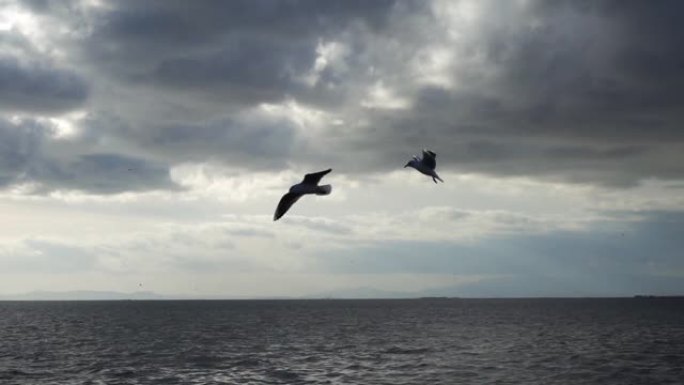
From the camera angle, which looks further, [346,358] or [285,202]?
[346,358]

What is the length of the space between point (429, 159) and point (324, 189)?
475 centimetres

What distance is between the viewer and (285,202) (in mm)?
18250

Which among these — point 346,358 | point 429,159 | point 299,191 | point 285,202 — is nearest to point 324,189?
point 299,191

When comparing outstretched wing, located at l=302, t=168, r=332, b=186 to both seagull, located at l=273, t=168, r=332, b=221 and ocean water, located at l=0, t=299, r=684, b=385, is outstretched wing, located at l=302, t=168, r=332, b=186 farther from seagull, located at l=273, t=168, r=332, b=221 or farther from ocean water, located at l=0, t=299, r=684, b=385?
ocean water, located at l=0, t=299, r=684, b=385

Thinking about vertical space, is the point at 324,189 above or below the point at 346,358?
above

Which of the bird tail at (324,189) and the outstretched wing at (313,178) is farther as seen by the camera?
the bird tail at (324,189)

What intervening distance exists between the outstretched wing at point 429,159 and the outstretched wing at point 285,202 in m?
5.01

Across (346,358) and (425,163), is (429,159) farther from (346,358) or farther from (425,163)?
(346,358)

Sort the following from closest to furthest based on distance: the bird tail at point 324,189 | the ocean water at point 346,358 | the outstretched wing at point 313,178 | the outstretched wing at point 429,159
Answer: the outstretched wing at point 313,178, the bird tail at point 324,189, the outstretched wing at point 429,159, the ocean water at point 346,358


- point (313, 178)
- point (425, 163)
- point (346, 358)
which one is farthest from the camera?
point (346, 358)

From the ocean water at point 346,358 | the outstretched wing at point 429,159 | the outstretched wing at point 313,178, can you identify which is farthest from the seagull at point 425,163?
the ocean water at point 346,358

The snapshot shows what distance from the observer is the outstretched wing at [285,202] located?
17844mm

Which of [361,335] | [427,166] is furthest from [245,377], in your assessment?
[361,335]

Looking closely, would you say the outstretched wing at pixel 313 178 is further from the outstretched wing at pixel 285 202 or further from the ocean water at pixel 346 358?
the ocean water at pixel 346 358
